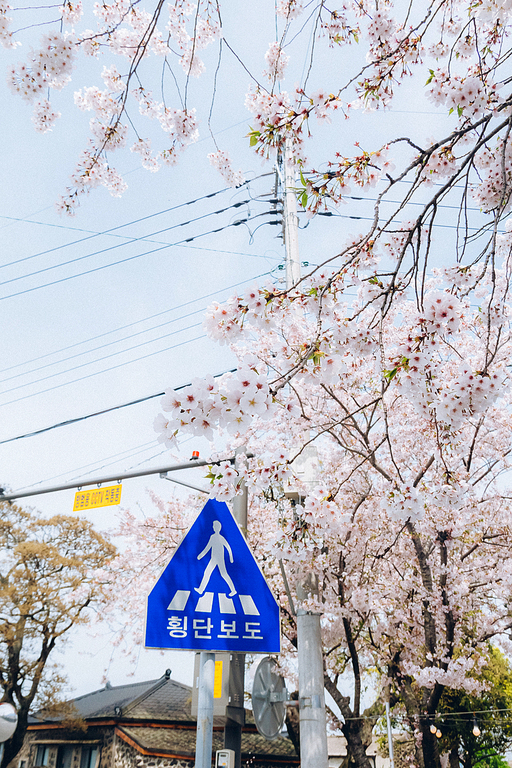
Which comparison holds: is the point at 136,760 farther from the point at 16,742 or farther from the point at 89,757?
the point at 16,742

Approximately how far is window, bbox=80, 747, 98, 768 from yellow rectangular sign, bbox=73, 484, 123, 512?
11188 millimetres

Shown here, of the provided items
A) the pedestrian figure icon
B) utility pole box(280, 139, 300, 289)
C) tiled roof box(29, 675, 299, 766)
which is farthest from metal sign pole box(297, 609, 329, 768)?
tiled roof box(29, 675, 299, 766)

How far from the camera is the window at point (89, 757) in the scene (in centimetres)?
1509

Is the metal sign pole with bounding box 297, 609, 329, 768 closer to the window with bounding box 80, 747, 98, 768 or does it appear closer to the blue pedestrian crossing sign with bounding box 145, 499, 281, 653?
the blue pedestrian crossing sign with bounding box 145, 499, 281, 653

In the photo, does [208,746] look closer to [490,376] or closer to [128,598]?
[490,376]

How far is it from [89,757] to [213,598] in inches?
679

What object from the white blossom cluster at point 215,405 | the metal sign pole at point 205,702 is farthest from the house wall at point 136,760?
the white blossom cluster at point 215,405

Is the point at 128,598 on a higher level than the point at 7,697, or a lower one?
higher

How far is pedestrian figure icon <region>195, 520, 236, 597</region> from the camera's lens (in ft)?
7.22

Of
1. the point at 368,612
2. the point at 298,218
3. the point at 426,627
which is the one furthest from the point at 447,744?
the point at 298,218

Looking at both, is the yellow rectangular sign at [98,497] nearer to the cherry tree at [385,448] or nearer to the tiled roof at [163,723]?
the cherry tree at [385,448]

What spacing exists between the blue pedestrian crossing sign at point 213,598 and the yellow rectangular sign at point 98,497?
6.06 m

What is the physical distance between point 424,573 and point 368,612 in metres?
1.90

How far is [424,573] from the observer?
21.8 feet
